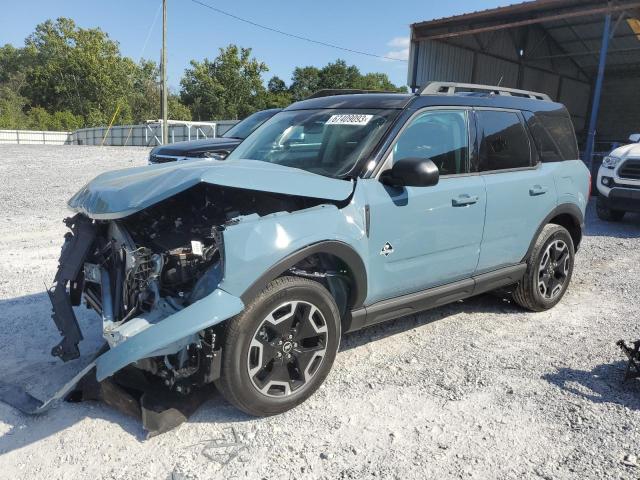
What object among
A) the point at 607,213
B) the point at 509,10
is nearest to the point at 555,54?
the point at 509,10

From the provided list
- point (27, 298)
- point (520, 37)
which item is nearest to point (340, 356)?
point (27, 298)

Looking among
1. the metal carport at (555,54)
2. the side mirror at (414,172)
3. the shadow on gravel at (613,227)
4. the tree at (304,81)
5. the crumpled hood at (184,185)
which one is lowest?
the shadow on gravel at (613,227)

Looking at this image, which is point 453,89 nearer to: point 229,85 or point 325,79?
Answer: point 229,85

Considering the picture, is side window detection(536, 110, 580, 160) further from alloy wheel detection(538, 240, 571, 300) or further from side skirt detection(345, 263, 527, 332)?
side skirt detection(345, 263, 527, 332)

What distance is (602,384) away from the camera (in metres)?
3.52

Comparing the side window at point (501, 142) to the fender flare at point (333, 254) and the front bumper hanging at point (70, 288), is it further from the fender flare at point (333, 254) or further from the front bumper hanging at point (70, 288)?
the front bumper hanging at point (70, 288)

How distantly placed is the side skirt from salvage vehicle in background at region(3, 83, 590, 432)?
0.04ft

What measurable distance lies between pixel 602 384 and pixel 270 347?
228cm

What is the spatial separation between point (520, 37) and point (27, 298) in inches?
968

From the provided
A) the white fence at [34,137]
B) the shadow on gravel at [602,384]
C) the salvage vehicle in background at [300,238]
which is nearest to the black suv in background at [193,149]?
the salvage vehicle in background at [300,238]

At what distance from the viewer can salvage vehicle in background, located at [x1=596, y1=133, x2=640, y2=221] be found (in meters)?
9.16

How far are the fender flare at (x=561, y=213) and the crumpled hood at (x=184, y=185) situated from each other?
218cm

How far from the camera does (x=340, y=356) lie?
3877 mm

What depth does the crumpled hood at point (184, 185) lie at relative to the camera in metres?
2.85
